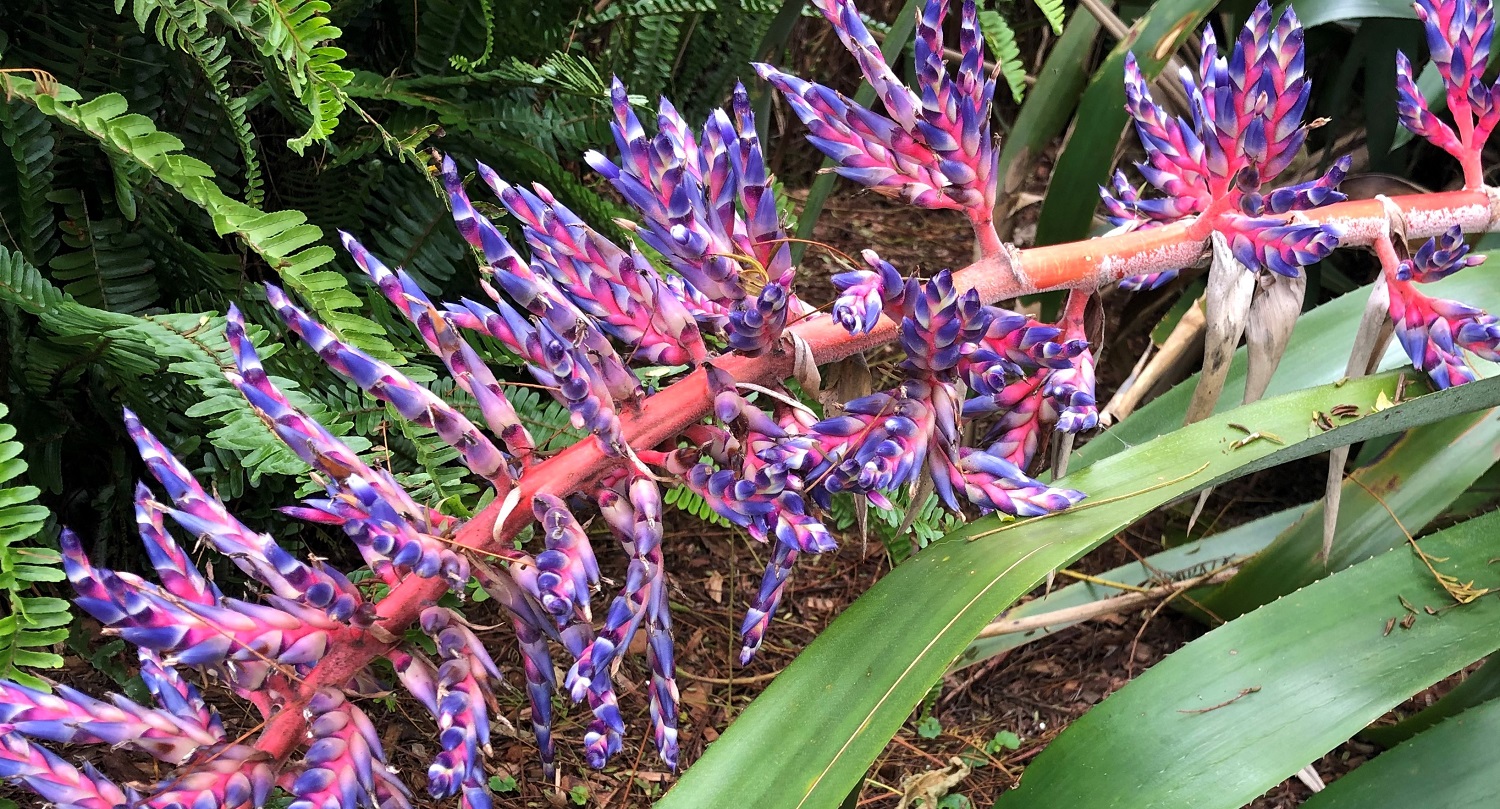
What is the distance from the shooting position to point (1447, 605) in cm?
123

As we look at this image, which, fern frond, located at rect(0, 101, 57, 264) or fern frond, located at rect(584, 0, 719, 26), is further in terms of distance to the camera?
fern frond, located at rect(584, 0, 719, 26)

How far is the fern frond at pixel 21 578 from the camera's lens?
1.16 meters


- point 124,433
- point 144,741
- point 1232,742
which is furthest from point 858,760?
point 124,433

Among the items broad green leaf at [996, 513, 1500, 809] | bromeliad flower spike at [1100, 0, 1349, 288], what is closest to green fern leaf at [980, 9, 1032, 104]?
bromeliad flower spike at [1100, 0, 1349, 288]

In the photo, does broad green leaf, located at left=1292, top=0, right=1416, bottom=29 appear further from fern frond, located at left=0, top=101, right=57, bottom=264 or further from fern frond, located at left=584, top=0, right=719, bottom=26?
fern frond, located at left=0, top=101, right=57, bottom=264

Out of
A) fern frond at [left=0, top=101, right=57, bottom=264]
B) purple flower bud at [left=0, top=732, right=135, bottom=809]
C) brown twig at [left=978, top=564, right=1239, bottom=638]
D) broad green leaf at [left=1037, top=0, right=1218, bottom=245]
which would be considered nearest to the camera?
purple flower bud at [left=0, top=732, right=135, bottom=809]

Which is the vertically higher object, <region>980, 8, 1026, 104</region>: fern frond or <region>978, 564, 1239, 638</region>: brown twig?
<region>980, 8, 1026, 104</region>: fern frond

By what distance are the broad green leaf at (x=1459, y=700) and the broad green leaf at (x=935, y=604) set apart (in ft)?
2.87

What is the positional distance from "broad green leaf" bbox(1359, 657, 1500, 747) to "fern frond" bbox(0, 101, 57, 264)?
2288mm

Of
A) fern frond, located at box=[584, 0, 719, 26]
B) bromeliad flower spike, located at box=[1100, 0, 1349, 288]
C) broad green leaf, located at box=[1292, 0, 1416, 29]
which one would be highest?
broad green leaf, located at box=[1292, 0, 1416, 29]

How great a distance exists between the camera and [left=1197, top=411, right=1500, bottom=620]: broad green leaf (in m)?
1.76

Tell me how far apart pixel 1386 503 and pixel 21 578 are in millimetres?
1997

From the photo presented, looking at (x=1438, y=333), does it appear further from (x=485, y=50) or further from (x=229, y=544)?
(x=485, y=50)

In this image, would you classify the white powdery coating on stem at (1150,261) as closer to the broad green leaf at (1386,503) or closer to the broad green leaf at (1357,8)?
the broad green leaf at (1386,503)
